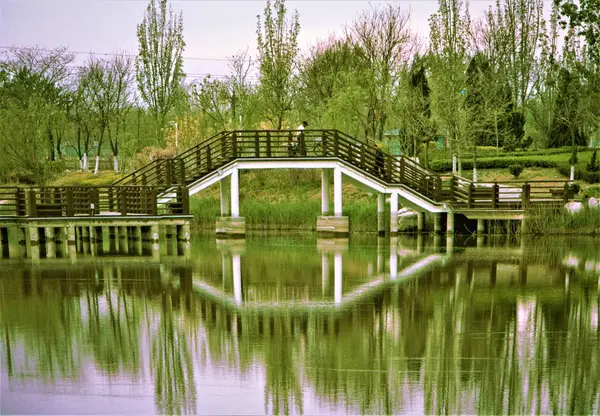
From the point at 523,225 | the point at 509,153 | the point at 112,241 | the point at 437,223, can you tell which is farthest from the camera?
the point at 509,153

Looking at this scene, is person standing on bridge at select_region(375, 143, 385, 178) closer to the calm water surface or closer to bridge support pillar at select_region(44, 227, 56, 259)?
the calm water surface

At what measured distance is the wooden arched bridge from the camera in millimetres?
30812

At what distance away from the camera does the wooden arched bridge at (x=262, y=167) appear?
30.8 meters

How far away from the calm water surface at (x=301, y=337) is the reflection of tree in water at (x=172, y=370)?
0.13 ft

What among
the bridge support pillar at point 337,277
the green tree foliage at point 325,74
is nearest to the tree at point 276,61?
the green tree foliage at point 325,74

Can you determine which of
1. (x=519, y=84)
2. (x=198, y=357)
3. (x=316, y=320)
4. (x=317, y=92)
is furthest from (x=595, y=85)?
(x=198, y=357)

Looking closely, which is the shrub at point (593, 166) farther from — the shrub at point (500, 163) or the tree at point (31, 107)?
the tree at point (31, 107)

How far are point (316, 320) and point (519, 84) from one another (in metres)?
44.8

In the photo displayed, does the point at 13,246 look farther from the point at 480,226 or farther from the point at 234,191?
the point at 480,226

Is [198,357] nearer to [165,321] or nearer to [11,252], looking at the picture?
[165,321]

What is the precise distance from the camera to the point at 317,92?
57375 millimetres

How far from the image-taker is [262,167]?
1291 inches

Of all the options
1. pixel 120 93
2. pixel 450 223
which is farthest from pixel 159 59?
pixel 450 223

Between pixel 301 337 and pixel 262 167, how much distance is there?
18.6 metres
